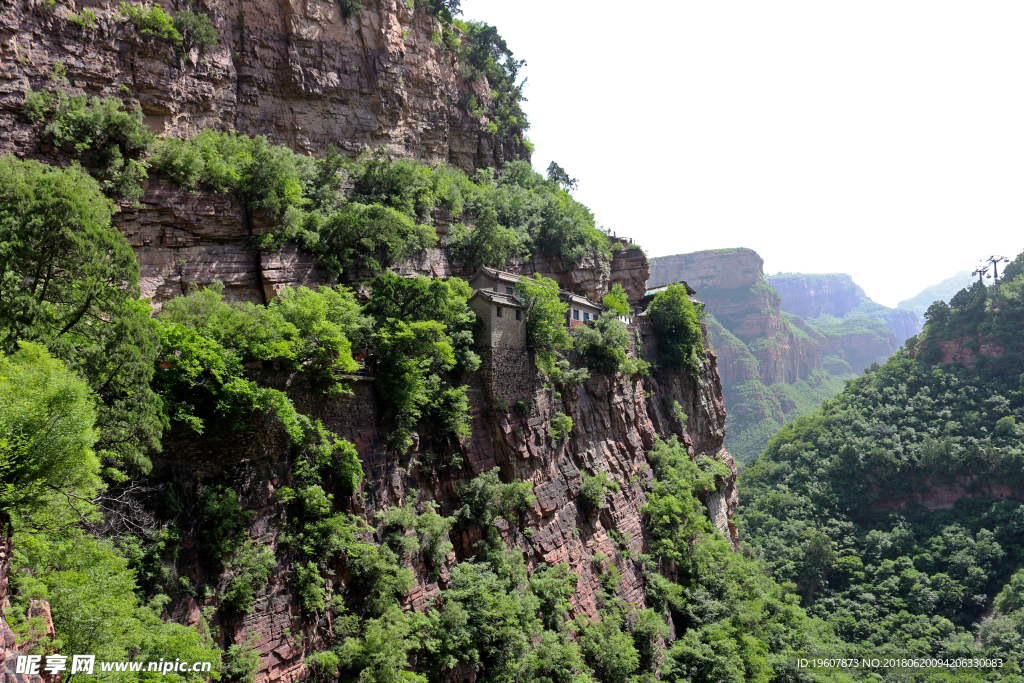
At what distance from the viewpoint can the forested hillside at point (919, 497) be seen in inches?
1796

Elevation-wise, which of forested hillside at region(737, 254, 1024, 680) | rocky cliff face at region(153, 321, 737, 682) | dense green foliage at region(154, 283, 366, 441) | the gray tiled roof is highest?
the gray tiled roof

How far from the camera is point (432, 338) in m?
24.8

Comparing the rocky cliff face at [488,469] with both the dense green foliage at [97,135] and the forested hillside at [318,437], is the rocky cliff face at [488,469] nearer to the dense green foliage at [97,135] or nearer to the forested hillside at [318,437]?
the forested hillside at [318,437]

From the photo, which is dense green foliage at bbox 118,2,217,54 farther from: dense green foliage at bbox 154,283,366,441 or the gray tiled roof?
the gray tiled roof

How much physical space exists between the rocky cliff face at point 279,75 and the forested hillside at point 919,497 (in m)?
47.8

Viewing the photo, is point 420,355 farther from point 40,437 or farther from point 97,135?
point 97,135

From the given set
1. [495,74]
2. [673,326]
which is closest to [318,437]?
[673,326]

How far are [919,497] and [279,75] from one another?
67.8 metres

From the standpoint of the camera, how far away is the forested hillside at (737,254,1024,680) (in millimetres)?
45625

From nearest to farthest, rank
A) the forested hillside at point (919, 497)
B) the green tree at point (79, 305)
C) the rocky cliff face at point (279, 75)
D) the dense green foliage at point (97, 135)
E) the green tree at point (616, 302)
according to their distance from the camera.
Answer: the green tree at point (79, 305), the dense green foliage at point (97, 135), the rocky cliff face at point (279, 75), the green tree at point (616, 302), the forested hillside at point (919, 497)

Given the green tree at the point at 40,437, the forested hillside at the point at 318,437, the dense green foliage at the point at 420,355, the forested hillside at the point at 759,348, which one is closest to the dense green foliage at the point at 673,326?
the forested hillside at the point at 318,437

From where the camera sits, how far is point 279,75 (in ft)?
117

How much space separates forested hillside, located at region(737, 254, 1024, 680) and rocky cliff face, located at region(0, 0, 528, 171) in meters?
47.8

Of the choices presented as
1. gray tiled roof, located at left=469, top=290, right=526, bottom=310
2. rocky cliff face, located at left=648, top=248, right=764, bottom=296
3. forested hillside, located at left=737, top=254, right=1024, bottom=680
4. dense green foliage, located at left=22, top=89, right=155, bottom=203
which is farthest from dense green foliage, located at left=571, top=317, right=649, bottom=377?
rocky cliff face, located at left=648, top=248, right=764, bottom=296
